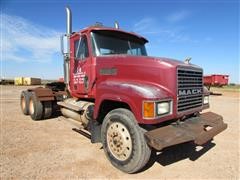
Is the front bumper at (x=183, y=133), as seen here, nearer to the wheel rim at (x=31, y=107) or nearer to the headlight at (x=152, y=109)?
the headlight at (x=152, y=109)

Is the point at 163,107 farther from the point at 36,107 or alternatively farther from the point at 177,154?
the point at 36,107

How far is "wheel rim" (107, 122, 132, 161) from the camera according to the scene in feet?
13.0

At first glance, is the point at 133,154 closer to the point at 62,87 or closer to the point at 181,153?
the point at 181,153

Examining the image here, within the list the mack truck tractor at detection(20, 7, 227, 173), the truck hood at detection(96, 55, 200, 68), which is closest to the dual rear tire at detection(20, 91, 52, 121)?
the mack truck tractor at detection(20, 7, 227, 173)

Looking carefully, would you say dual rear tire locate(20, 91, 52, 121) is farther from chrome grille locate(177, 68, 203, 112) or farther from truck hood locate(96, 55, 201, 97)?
chrome grille locate(177, 68, 203, 112)

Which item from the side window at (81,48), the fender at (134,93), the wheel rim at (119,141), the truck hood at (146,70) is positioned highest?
the side window at (81,48)

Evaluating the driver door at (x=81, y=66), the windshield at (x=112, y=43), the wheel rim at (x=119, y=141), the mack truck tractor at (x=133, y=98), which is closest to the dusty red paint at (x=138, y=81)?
the mack truck tractor at (x=133, y=98)

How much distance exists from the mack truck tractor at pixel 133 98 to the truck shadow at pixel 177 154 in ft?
0.77

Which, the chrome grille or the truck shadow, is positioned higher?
the chrome grille

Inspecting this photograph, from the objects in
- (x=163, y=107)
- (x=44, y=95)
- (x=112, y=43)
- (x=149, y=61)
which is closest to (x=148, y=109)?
(x=163, y=107)

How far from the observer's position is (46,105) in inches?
331

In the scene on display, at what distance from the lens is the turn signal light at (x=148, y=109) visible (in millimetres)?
3611

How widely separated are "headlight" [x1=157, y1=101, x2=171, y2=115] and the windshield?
2114mm

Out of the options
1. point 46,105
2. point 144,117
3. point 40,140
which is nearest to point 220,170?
point 144,117
